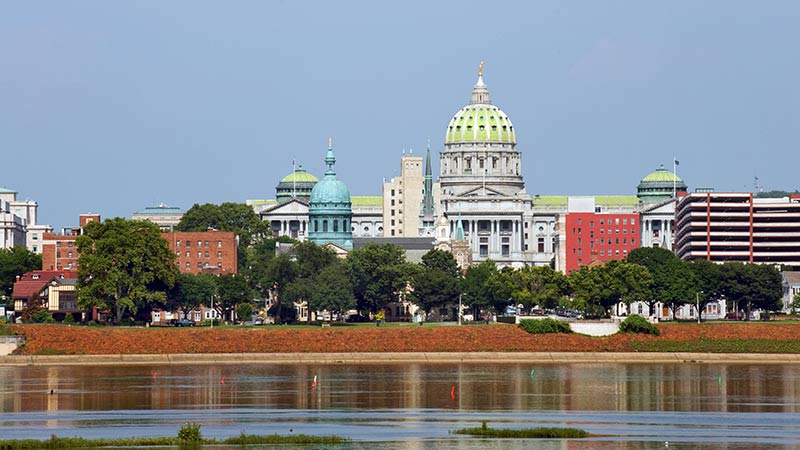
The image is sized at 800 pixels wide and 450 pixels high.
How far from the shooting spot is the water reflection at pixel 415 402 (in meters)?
112

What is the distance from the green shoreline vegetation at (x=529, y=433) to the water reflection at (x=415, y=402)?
1.74m

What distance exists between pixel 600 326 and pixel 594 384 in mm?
45626

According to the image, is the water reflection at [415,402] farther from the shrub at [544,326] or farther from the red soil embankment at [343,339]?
the shrub at [544,326]

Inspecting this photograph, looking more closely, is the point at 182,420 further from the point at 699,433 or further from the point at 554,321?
the point at 554,321

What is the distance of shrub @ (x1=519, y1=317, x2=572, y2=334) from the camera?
191 meters

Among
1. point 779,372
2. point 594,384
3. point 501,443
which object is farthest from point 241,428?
point 779,372

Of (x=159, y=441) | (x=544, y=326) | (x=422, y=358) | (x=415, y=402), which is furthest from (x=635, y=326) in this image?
(x=159, y=441)

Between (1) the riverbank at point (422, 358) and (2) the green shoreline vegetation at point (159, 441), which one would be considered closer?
(2) the green shoreline vegetation at point (159, 441)

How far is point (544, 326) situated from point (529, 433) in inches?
3225

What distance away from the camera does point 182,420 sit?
118750mm

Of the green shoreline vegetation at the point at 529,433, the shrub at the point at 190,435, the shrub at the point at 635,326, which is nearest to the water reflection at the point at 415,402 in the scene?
the green shoreline vegetation at the point at 529,433

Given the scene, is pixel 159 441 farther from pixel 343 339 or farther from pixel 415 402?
pixel 343 339

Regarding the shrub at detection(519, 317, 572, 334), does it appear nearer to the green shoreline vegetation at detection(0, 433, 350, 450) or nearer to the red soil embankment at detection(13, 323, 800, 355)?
the red soil embankment at detection(13, 323, 800, 355)

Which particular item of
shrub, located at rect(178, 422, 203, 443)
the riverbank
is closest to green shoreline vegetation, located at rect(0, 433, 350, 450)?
shrub, located at rect(178, 422, 203, 443)
